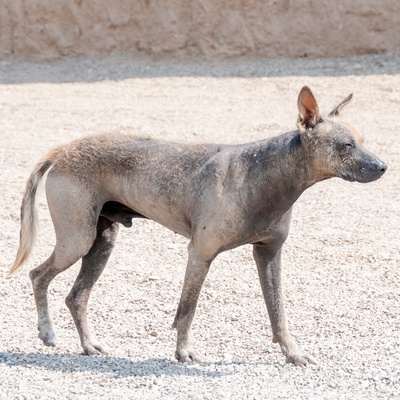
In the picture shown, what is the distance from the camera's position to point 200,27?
49.3ft

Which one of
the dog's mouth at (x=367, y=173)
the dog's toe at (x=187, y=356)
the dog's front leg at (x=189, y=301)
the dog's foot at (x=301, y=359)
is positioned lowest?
the dog's toe at (x=187, y=356)

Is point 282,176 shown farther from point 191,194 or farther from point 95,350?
point 95,350

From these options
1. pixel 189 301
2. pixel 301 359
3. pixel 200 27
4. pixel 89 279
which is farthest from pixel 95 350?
pixel 200 27

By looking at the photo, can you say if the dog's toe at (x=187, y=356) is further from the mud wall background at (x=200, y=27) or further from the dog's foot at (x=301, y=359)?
the mud wall background at (x=200, y=27)

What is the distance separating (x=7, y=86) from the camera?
13.8 m

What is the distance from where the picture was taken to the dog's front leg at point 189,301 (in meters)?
5.30

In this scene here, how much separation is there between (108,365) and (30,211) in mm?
1107

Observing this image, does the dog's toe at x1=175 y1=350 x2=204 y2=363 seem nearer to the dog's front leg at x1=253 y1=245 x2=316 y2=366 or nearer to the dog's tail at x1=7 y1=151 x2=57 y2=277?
the dog's front leg at x1=253 y1=245 x2=316 y2=366

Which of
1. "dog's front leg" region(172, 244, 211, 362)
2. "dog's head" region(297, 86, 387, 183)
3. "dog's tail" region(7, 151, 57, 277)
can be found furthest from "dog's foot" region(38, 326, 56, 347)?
"dog's head" region(297, 86, 387, 183)

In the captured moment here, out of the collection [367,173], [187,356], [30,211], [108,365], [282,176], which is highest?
[367,173]

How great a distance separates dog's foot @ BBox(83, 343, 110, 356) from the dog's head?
69.4 inches

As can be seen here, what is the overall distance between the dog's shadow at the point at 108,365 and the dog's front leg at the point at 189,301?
0.08 metres

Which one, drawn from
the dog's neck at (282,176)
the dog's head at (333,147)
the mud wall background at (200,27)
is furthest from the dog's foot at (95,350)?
the mud wall background at (200,27)

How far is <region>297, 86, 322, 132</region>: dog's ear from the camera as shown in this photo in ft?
16.7
